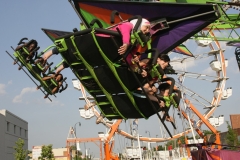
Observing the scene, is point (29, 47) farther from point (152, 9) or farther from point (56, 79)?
point (152, 9)

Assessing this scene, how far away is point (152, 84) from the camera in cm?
662

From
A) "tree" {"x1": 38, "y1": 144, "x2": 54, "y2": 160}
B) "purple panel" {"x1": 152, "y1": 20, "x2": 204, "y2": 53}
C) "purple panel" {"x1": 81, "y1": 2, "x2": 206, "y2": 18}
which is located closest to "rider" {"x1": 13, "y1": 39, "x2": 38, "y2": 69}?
"purple panel" {"x1": 81, "y1": 2, "x2": 206, "y2": 18}

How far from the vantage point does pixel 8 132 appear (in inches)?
1631

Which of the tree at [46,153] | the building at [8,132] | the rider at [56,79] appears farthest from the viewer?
the building at [8,132]

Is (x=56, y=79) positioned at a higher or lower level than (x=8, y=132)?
lower

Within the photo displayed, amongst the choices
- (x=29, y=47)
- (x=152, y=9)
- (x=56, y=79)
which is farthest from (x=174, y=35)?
(x=29, y=47)

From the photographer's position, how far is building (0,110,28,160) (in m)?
38.6

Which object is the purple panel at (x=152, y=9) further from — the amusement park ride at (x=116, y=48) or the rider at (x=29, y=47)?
the rider at (x=29, y=47)

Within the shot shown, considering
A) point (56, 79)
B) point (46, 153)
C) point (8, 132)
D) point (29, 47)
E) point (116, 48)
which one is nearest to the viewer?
point (116, 48)

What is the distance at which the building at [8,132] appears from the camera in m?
38.6

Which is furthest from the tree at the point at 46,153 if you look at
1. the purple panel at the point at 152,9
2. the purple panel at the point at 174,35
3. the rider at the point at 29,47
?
the purple panel at the point at 152,9

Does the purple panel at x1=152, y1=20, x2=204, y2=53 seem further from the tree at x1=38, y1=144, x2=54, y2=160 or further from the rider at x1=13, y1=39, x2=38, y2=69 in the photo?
the tree at x1=38, y1=144, x2=54, y2=160

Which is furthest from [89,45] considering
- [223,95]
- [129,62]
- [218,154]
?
[223,95]

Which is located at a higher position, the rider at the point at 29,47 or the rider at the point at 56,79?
the rider at the point at 29,47
